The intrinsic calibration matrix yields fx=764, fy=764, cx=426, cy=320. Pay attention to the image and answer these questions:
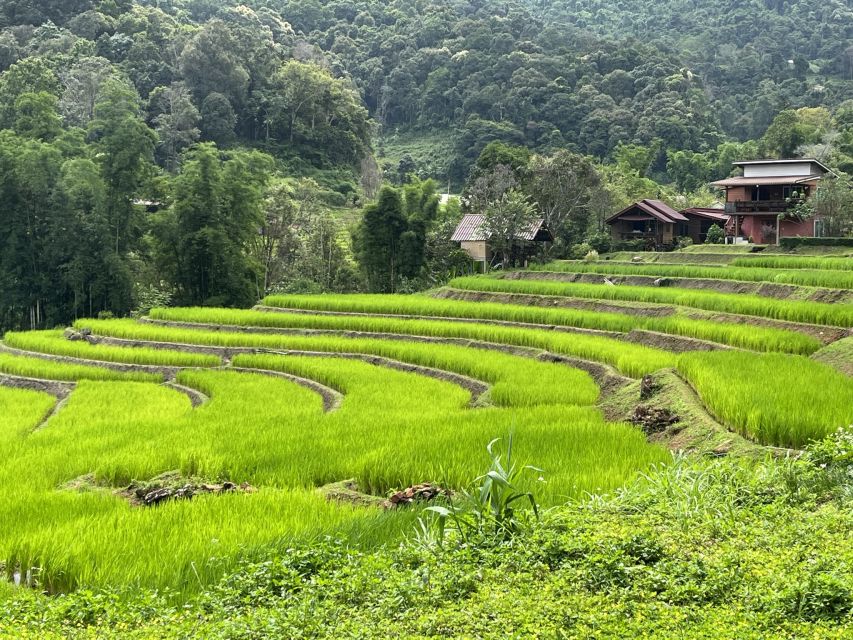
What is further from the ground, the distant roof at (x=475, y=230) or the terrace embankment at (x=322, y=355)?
the distant roof at (x=475, y=230)

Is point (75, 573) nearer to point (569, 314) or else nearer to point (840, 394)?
point (840, 394)

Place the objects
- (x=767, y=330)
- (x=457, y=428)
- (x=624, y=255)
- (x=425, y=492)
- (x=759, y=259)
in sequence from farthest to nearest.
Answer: (x=624, y=255) < (x=759, y=259) < (x=767, y=330) < (x=457, y=428) < (x=425, y=492)

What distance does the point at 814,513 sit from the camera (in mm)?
4898

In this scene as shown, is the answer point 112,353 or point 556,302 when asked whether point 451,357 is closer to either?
point 556,302

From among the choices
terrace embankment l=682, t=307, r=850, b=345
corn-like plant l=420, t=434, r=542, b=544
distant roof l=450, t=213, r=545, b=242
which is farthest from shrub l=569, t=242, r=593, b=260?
corn-like plant l=420, t=434, r=542, b=544

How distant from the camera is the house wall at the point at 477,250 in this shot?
36594 millimetres

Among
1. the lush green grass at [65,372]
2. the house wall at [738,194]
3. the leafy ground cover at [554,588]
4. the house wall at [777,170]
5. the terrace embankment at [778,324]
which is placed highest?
the house wall at [777,170]

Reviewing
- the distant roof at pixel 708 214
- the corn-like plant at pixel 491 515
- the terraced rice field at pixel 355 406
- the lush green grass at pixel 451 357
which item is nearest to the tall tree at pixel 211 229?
the lush green grass at pixel 451 357

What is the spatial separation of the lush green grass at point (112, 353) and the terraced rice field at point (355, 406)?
76 millimetres

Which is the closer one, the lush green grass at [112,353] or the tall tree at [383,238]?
the lush green grass at [112,353]

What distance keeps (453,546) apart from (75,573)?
2.46m

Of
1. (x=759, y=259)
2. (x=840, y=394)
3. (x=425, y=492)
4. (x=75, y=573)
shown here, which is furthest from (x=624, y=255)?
(x=75, y=573)

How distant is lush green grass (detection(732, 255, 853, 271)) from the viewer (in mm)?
22750

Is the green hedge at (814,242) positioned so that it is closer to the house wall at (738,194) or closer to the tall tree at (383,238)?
the house wall at (738,194)
